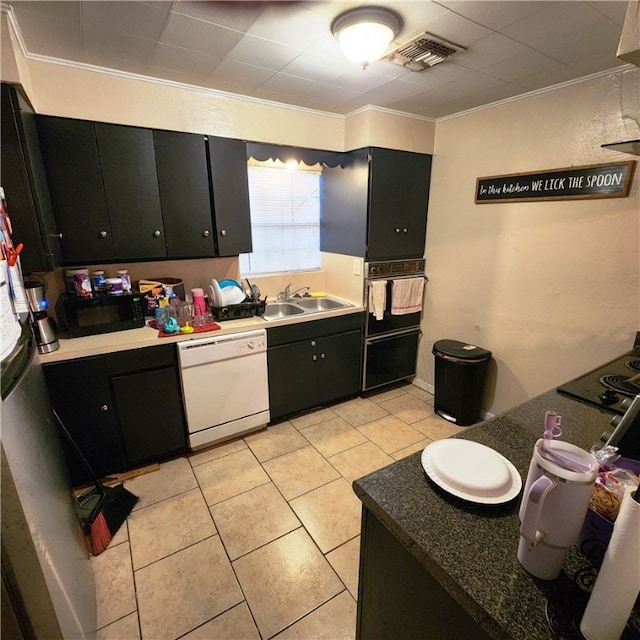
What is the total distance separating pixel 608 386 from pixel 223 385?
218 centimetres

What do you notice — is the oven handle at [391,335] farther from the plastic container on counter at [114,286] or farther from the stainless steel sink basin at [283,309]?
the plastic container on counter at [114,286]

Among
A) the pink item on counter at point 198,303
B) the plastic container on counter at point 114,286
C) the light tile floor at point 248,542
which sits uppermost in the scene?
the plastic container on counter at point 114,286

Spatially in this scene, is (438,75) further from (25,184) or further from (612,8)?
(25,184)

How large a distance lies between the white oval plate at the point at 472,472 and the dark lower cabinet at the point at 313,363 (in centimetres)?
173

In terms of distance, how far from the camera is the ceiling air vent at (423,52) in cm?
160

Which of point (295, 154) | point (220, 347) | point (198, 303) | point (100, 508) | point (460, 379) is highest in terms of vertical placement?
point (295, 154)

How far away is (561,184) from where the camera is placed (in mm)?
2178

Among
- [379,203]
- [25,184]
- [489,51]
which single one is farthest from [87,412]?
[489,51]

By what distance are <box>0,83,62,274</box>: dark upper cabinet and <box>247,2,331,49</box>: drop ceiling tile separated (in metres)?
1.18

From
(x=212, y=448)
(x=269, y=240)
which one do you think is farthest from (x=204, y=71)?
(x=212, y=448)

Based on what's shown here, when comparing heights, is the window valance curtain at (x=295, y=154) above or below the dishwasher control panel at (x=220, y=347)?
above

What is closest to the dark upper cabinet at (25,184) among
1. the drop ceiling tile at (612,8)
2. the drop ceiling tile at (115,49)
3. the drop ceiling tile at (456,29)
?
the drop ceiling tile at (115,49)

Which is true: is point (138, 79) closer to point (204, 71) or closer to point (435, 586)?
point (204, 71)

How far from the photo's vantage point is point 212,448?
2.53 metres
